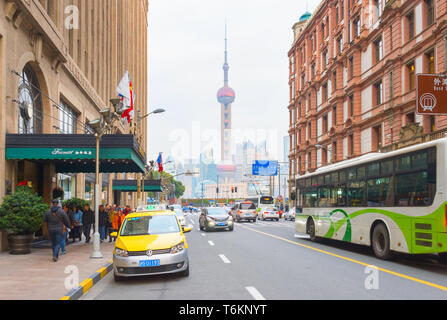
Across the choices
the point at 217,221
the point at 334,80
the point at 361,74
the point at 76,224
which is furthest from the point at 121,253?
the point at 334,80

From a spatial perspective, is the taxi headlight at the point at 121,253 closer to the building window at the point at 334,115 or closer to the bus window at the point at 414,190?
the bus window at the point at 414,190

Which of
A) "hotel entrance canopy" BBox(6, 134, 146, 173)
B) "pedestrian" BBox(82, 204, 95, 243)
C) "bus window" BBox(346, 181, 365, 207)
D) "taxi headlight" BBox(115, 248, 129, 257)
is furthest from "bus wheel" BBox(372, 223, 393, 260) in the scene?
"pedestrian" BBox(82, 204, 95, 243)

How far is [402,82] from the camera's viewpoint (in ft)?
107

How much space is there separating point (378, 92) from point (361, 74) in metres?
3.98

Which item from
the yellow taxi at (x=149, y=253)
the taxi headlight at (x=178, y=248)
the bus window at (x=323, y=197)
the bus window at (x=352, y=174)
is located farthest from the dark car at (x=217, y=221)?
the taxi headlight at (x=178, y=248)

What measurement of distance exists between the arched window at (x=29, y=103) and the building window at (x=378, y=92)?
27360 mm

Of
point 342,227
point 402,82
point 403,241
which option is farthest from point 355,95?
point 403,241

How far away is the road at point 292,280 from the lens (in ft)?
27.1

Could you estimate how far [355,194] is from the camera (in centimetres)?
1565

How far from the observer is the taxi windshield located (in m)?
11.2

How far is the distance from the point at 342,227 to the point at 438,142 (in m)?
6.36

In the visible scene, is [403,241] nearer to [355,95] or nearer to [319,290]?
[319,290]

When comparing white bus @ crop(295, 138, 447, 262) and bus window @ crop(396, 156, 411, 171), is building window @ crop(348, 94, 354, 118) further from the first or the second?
bus window @ crop(396, 156, 411, 171)

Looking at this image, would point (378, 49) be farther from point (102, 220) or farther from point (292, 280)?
point (292, 280)
